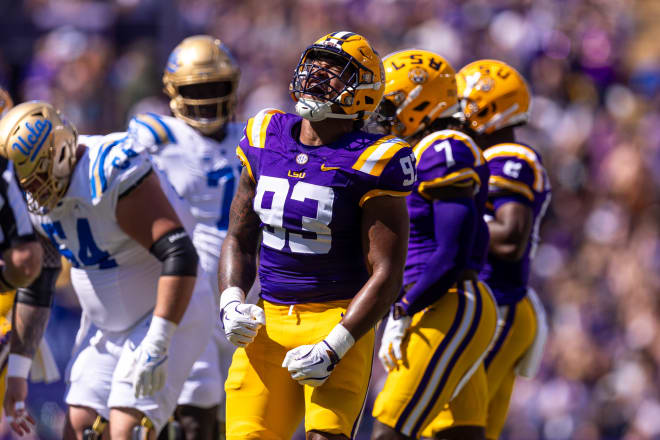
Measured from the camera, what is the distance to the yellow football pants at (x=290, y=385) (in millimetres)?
4105

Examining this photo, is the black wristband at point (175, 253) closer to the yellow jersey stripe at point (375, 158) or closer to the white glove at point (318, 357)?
the white glove at point (318, 357)

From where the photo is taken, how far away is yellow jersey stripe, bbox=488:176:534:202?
18.4 feet

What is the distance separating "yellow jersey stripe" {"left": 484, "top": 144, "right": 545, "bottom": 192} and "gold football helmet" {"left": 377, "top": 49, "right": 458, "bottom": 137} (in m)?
0.35

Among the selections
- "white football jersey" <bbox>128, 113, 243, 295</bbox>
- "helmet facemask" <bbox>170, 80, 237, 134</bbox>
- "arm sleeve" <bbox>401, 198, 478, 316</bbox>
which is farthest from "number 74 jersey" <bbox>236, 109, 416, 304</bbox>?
"helmet facemask" <bbox>170, 80, 237, 134</bbox>

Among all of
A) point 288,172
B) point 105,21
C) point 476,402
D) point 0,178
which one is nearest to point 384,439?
point 476,402

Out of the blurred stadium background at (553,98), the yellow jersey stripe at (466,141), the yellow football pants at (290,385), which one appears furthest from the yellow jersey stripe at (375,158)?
the blurred stadium background at (553,98)

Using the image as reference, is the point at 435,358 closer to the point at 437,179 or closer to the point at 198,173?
the point at 437,179

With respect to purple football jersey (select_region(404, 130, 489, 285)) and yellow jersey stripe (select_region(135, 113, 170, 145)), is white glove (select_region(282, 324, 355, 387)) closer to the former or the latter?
purple football jersey (select_region(404, 130, 489, 285))

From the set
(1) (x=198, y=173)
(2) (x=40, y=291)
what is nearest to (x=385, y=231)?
(2) (x=40, y=291)

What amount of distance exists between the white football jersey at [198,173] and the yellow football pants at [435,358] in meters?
1.59

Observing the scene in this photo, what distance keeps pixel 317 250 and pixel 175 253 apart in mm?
911

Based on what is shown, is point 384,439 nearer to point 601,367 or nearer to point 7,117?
point 7,117

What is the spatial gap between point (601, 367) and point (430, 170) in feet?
21.1

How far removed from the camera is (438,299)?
16.9ft
